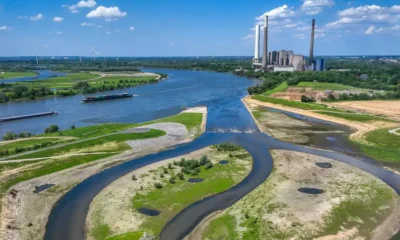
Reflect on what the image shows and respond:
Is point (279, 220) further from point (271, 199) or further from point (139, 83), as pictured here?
point (139, 83)

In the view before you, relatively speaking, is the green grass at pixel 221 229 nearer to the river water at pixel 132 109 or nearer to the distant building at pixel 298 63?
the river water at pixel 132 109

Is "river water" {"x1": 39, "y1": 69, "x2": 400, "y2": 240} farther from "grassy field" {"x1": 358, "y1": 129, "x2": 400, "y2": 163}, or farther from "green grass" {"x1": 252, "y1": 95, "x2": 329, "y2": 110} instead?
"green grass" {"x1": 252, "y1": 95, "x2": 329, "y2": 110}

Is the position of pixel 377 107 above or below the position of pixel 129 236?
above

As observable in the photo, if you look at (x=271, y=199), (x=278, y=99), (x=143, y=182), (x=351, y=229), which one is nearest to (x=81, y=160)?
(x=143, y=182)

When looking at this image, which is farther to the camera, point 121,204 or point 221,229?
point 121,204

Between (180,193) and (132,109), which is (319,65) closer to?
(132,109)

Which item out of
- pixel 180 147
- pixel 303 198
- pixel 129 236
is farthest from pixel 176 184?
pixel 180 147

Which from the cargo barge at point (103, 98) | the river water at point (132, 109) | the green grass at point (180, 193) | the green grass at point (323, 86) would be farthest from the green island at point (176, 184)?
the green grass at point (323, 86)
